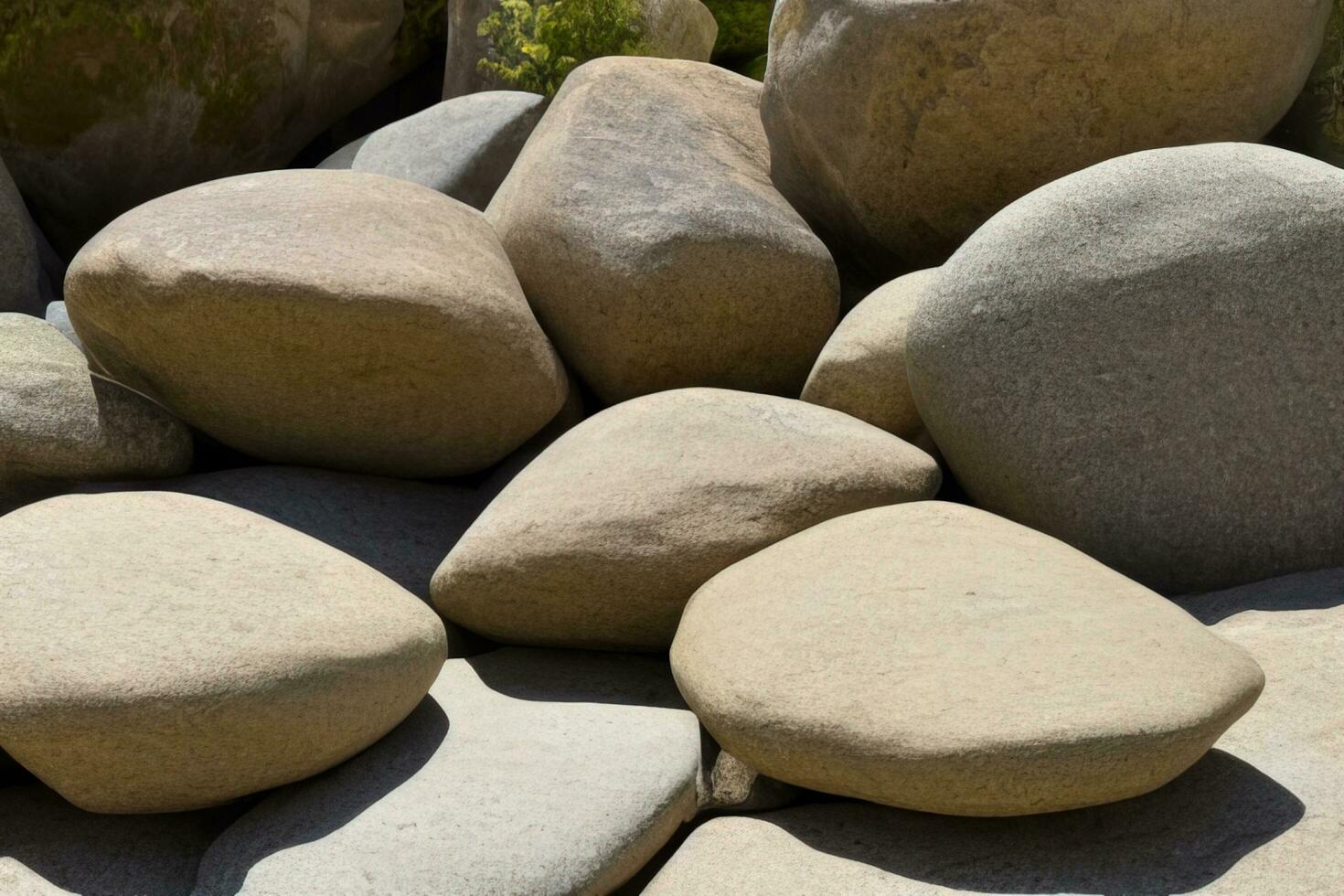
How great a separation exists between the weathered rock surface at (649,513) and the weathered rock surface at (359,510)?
13.3 inches

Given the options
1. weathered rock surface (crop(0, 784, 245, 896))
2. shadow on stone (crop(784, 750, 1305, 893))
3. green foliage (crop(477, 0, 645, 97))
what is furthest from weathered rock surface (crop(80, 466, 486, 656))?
green foliage (crop(477, 0, 645, 97))

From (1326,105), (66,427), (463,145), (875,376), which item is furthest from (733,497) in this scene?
(463,145)

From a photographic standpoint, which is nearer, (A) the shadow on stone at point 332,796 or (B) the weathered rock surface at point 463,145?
(A) the shadow on stone at point 332,796

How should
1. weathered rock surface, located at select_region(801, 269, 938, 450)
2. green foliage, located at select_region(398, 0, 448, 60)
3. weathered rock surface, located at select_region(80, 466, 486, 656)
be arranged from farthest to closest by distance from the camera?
green foliage, located at select_region(398, 0, 448, 60) → weathered rock surface, located at select_region(801, 269, 938, 450) → weathered rock surface, located at select_region(80, 466, 486, 656)

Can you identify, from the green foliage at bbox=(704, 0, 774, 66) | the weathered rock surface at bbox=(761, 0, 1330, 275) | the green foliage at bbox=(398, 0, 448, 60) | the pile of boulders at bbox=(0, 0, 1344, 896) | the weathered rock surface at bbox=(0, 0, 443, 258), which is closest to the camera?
the pile of boulders at bbox=(0, 0, 1344, 896)

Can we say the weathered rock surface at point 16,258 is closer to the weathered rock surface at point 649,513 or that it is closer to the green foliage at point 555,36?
the green foliage at point 555,36

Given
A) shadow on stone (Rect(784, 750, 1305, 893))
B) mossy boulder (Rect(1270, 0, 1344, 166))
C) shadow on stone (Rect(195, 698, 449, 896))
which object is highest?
mossy boulder (Rect(1270, 0, 1344, 166))

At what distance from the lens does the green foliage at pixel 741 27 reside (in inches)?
337

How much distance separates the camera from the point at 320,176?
3.74m

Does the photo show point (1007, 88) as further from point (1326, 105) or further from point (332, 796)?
point (332, 796)

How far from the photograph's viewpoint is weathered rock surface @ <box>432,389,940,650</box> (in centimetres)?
290

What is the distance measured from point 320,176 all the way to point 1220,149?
2315mm

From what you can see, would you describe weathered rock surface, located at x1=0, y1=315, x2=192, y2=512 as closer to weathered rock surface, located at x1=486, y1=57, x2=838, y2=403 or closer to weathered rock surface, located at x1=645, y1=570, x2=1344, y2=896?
weathered rock surface, located at x1=486, y1=57, x2=838, y2=403

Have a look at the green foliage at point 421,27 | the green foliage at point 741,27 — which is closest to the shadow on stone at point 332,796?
the green foliage at point 421,27
